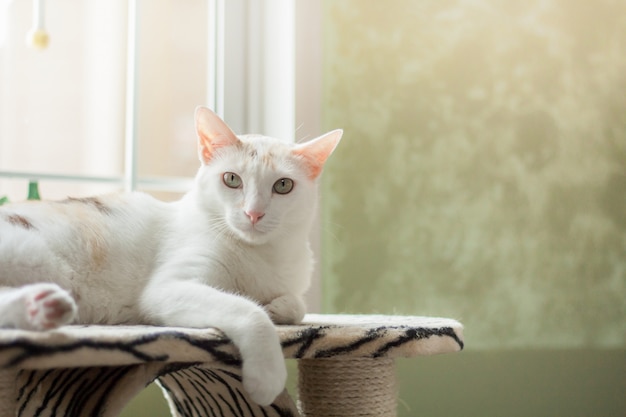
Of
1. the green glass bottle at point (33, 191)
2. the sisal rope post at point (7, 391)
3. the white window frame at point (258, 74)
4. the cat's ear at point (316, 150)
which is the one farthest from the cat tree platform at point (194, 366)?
the white window frame at point (258, 74)

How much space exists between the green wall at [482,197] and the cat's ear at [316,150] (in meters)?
0.62

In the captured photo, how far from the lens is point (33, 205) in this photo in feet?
3.62

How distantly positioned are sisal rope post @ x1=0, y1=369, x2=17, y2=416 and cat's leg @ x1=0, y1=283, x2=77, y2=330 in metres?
0.06

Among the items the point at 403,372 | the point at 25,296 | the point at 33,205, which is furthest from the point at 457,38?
the point at 25,296

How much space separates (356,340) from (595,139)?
123 cm

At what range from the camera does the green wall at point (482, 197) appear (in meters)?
1.85

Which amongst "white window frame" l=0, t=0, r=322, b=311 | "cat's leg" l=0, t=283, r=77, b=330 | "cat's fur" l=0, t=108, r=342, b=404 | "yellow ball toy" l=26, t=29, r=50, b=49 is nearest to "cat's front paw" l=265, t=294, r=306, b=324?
"cat's fur" l=0, t=108, r=342, b=404

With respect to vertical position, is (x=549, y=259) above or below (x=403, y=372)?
above

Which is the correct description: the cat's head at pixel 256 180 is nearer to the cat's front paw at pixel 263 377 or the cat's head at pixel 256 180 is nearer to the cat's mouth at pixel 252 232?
the cat's mouth at pixel 252 232

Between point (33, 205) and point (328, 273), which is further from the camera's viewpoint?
point (328, 273)

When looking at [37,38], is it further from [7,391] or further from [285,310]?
[7,391]

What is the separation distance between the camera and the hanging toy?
1.66 metres

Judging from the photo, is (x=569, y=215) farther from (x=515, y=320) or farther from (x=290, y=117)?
(x=290, y=117)

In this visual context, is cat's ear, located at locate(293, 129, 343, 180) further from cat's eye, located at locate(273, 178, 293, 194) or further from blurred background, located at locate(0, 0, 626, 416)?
blurred background, located at locate(0, 0, 626, 416)
